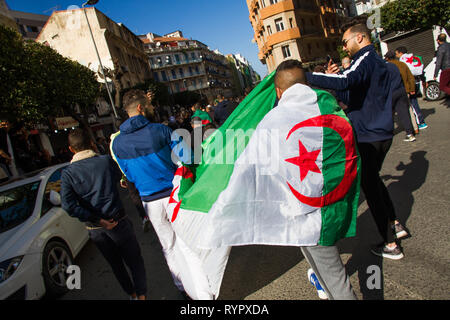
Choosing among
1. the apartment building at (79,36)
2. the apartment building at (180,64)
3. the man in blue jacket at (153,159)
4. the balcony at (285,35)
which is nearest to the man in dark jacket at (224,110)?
the man in blue jacket at (153,159)

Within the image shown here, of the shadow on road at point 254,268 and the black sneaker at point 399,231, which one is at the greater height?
the black sneaker at point 399,231

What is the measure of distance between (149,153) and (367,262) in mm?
2414

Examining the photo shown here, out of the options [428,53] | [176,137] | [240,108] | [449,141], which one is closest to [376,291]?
[240,108]

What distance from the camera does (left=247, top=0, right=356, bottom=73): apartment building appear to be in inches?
1359

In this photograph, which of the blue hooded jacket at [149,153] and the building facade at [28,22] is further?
the building facade at [28,22]

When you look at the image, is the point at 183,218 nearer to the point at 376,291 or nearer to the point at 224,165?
the point at 224,165

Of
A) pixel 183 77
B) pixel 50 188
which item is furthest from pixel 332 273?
pixel 183 77

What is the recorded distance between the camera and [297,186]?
5.84 feet

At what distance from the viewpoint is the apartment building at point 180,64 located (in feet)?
224

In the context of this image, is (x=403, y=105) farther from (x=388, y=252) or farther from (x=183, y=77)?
(x=183, y=77)

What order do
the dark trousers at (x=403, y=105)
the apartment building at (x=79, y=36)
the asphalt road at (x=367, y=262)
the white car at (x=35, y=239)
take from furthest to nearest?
the apartment building at (x=79, y=36) → the dark trousers at (x=403, y=105) → the white car at (x=35, y=239) → the asphalt road at (x=367, y=262)

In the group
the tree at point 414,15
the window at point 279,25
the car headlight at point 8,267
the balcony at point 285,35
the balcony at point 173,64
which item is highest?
the balcony at point 173,64

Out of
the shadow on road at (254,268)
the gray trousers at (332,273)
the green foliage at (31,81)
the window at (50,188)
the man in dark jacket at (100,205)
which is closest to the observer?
the gray trousers at (332,273)

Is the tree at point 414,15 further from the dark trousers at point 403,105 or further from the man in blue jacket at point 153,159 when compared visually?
the man in blue jacket at point 153,159
